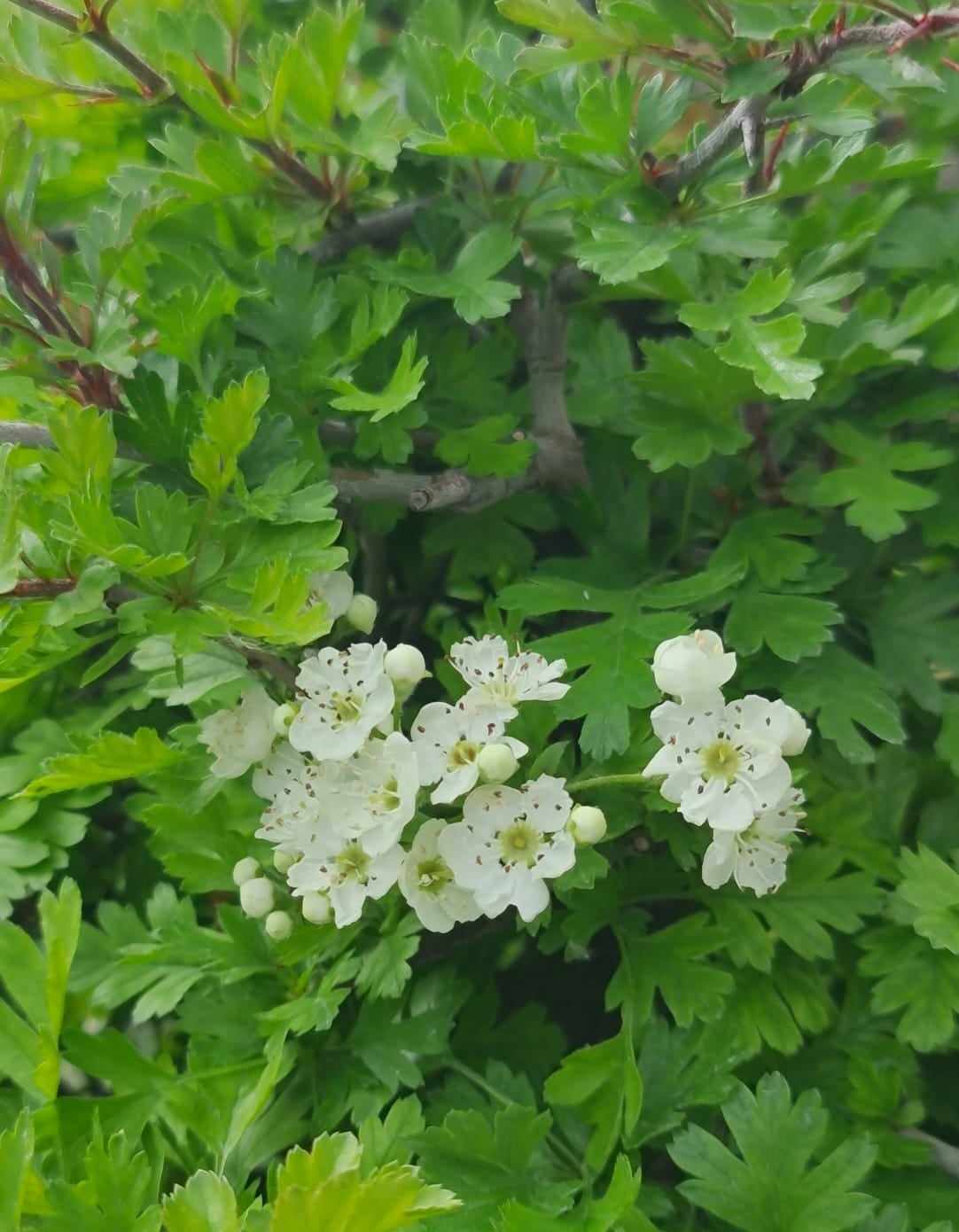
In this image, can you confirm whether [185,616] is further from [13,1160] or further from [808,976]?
[808,976]

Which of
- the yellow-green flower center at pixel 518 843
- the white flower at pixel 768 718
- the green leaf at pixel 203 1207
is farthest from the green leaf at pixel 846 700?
the green leaf at pixel 203 1207

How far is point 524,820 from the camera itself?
2.03ft

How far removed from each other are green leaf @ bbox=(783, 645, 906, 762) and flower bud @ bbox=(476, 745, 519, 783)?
23 centimetres

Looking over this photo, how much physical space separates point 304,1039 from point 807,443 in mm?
605

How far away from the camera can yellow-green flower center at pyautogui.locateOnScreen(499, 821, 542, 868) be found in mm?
610

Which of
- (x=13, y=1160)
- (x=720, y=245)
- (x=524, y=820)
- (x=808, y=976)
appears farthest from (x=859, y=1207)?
(x=720, y=245)

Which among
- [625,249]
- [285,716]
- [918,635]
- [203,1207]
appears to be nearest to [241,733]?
[285,716]

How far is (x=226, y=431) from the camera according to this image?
0.62m

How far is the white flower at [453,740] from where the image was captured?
0.61 metres

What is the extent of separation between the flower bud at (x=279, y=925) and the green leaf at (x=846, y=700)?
13.9 inches

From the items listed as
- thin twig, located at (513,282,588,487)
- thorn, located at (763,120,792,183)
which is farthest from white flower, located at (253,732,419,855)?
thorn, located at (763,120,792,183)

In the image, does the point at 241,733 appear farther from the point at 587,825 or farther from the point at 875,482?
the point at 875,482

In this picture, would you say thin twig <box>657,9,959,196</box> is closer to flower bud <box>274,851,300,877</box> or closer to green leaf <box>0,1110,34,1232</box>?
flower bud <box>274,851,300,877</box>

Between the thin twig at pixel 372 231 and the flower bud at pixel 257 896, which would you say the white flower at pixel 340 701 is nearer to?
the flower bud at pixel 257 896
